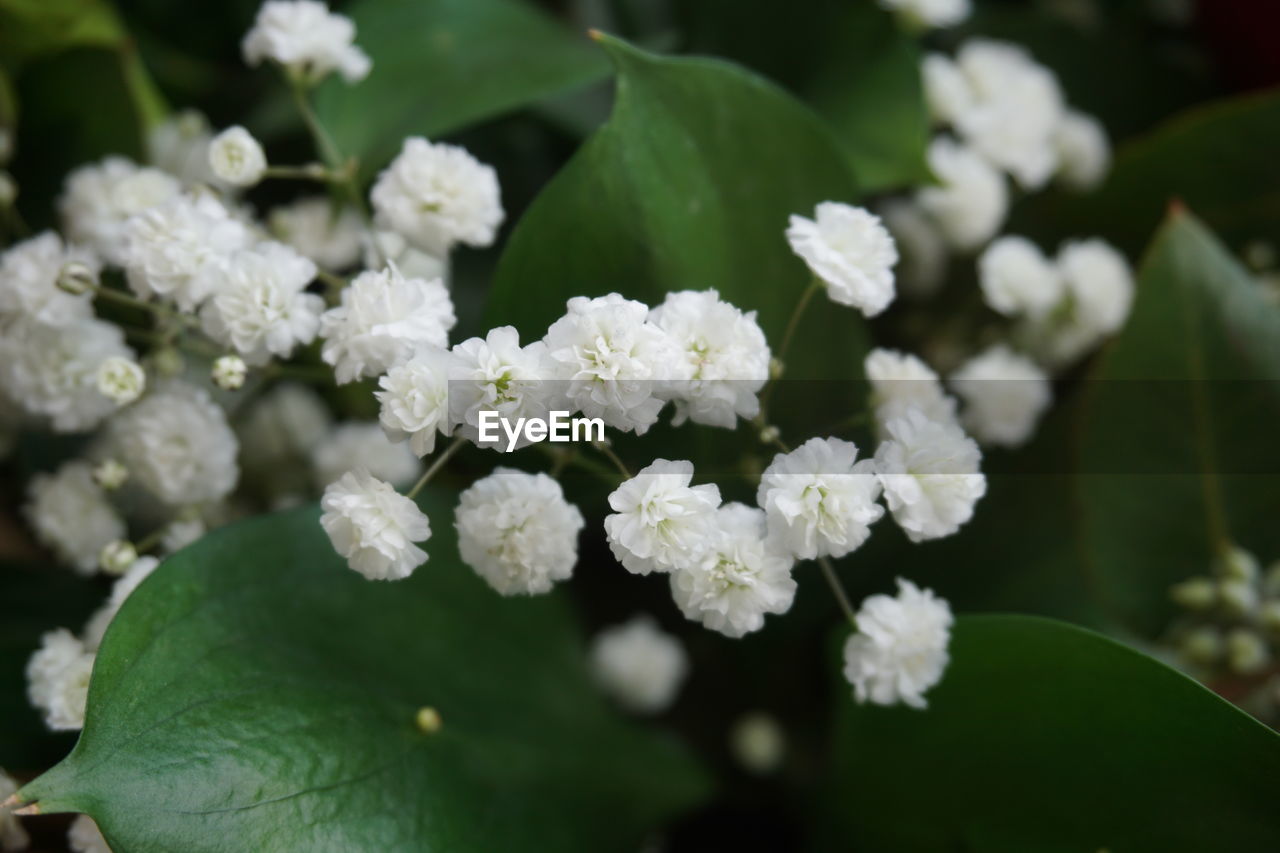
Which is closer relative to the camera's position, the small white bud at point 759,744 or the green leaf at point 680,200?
the green leaf at point 680,200

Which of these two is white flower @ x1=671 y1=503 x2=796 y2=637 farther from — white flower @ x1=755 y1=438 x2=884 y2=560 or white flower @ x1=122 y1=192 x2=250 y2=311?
white flower @ x1=122 y1=192 x2=250 y2=311

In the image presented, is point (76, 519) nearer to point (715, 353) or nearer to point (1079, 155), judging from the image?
point (715, 353)

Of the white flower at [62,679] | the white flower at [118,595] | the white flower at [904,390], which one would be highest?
the white flower at [904,390]

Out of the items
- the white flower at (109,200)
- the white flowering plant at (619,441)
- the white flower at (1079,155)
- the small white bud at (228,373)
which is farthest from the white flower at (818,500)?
the white flower at (1079,155)

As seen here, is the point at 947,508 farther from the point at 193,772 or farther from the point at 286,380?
the point at 286,380

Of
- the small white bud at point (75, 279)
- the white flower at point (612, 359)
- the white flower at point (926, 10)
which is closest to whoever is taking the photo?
the white flower at point (612, 359)

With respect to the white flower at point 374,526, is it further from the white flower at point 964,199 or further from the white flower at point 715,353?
the white flower at point 964,199
